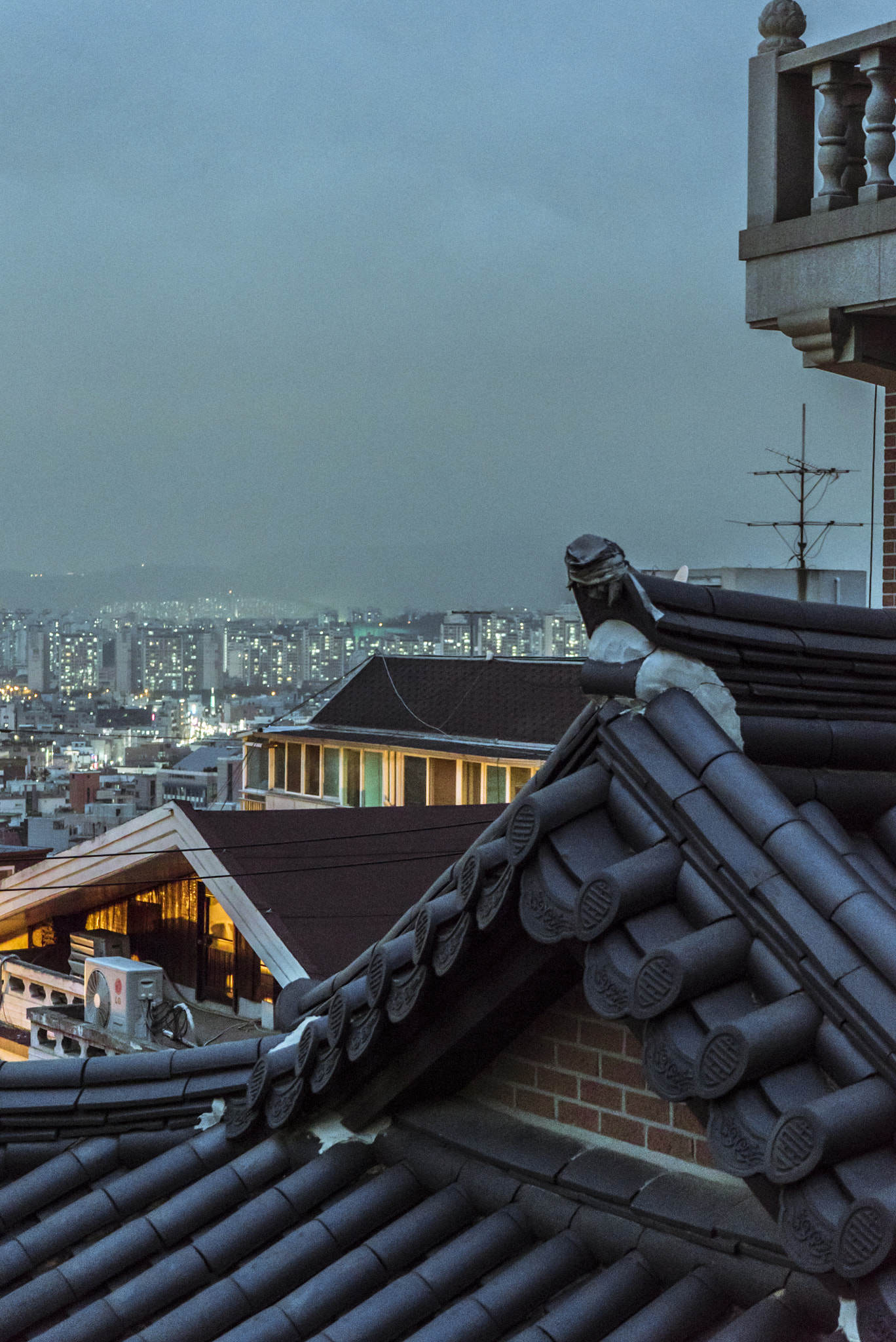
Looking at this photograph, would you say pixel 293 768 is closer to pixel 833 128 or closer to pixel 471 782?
pixel 471 782

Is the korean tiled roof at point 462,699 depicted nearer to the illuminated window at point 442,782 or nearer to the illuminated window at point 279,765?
the illuminated window at point 442,782

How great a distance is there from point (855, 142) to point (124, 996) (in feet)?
41.6

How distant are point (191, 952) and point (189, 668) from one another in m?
97.8

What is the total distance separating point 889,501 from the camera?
856 centimetres

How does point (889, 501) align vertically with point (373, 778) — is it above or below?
above

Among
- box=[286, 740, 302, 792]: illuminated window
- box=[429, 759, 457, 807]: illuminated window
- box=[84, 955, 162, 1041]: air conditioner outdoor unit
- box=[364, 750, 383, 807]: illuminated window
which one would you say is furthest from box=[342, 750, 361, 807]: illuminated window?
box=[84, 955, 162, 1041]: air conditioner outdoor unit

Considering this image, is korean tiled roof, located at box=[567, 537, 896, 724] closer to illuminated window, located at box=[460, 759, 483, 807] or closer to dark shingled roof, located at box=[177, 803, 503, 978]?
dark shingled roof, located at box=[177, 803, 503, 978]

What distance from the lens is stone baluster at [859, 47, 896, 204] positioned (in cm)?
712

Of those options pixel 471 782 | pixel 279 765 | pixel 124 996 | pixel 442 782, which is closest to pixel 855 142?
pixel 124 996

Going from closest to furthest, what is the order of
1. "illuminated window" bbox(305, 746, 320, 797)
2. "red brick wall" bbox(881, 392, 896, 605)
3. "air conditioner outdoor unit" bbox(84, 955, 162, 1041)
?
"red brick wall" bbox(881, 392, 896, 605) < "air conditioner outdoor unit" bbox(84, 955, 162, 1041) < "illuminated window" bbox(305, 746, 320, 797)

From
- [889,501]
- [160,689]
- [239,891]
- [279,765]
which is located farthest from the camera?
[160,689]

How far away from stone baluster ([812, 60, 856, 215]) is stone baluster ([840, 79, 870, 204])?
0.05ft

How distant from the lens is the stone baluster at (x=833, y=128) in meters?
7.46

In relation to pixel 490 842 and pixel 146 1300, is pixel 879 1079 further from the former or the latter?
pixel 146 1300
